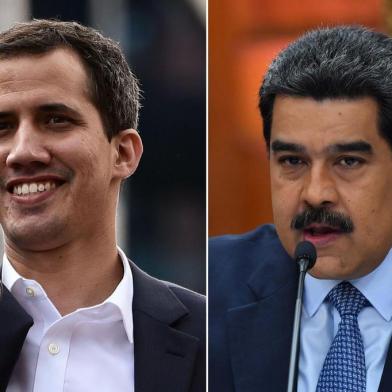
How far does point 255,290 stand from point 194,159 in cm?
59

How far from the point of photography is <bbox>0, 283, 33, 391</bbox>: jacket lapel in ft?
11.3

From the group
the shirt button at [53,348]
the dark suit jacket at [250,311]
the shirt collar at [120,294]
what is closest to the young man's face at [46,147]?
the shirt collar at [120,294]

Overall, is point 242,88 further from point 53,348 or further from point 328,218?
point 53,348

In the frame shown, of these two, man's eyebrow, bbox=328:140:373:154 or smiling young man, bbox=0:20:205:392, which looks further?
smiling young man, bbox=0:20:205:392

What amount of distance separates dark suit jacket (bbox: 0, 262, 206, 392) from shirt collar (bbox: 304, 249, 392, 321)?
467mm

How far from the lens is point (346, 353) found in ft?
11.0

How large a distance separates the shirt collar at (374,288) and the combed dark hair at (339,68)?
1.60 ft

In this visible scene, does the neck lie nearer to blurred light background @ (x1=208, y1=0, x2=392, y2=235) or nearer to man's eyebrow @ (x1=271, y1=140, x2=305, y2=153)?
blurred light background @ (x1=208, y1=0, x2=392, y2=235)

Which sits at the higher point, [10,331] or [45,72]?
[45,72]

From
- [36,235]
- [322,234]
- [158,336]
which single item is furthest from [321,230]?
[36,235]

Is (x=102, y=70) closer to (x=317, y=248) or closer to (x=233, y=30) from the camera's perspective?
(x=233, y=30)

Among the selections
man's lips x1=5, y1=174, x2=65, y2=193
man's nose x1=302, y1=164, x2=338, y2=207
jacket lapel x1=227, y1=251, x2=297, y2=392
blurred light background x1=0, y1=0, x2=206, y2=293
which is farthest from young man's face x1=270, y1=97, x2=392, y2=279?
man's lips x1=5, y1=174, x2=65, y2=193

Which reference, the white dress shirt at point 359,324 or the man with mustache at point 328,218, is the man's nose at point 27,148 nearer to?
the man with mustache at point 328,218

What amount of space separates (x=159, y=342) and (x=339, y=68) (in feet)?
4.06
